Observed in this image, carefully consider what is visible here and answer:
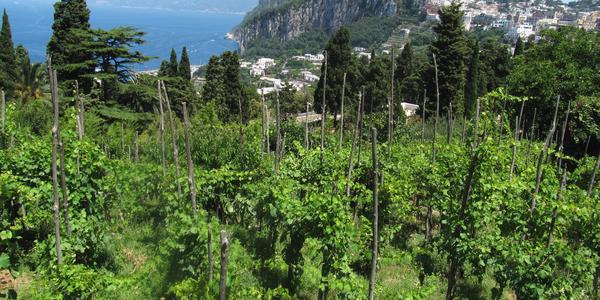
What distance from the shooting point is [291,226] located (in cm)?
536

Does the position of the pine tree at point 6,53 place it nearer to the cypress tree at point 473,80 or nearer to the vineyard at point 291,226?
the vineyard at point 291,226

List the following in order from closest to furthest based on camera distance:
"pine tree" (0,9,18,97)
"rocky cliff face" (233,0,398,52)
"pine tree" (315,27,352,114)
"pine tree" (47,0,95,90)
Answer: "pine tree" (47,0,95,90)
"pine tree" (0,9,18,97)
"pine tree" (315,27,352,114)
"rocky cliff face" (233,0,398,52)

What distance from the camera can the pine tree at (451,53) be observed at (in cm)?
2204

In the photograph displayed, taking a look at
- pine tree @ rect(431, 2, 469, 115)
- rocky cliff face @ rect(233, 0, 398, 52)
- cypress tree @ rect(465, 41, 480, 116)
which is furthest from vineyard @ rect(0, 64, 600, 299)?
rocky cliff face @ rect(233, 0, 398, 52)

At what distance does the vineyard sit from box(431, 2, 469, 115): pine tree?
1407 cm

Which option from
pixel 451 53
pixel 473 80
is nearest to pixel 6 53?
pixel 451 53

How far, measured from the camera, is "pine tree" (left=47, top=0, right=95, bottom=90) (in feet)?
60.8

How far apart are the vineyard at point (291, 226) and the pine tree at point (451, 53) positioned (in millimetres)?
14071

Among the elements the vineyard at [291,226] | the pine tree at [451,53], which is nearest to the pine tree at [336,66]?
the pine tree at [451,53]

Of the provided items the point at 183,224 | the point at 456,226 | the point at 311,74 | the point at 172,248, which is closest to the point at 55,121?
the point at 183,224

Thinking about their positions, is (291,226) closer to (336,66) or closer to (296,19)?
(336,66)

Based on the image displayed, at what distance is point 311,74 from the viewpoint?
10531 centimetres

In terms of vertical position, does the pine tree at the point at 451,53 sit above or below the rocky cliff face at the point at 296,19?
below

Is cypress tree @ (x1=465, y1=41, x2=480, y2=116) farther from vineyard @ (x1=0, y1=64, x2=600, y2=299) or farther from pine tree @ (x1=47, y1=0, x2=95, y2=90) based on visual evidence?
vineyard @ (x1=0, y1=64, x2=600, y2=299)
